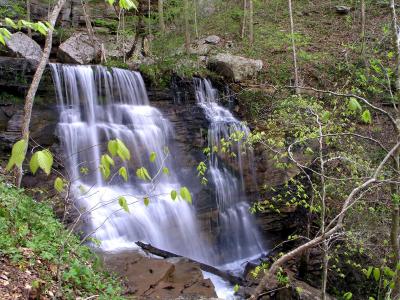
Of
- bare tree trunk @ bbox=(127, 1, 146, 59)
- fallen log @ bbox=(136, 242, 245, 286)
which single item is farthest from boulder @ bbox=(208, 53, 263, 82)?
fallen log @ bbox=(136, 242, 245, 286)

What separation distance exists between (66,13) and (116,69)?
8577 mm

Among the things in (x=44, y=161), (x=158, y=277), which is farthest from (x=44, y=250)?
(x=44, y=161)

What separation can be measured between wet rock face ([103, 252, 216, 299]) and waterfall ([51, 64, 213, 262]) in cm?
124

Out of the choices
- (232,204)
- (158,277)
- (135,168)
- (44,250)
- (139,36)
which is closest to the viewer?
(44,250)

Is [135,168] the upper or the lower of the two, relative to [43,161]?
lower

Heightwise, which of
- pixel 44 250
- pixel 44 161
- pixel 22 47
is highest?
pixel 22 47

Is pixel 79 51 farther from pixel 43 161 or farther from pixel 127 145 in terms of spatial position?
pixel 43 161

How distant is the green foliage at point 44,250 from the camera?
4.22 m

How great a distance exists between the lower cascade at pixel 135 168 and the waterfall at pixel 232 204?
1.3 inches

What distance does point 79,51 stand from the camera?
50.5 ft

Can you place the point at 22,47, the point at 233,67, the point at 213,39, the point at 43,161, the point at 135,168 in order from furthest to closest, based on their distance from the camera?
the point at 213,39 → the point at 233,67 → the point at 22,47 → the point at 135,168 → the point at 43,161

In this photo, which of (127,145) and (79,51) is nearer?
(127,145)

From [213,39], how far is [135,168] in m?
10.8

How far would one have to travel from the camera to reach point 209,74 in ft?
50.2
